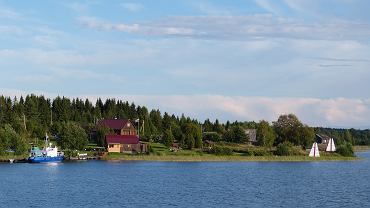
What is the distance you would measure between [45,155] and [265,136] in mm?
56485

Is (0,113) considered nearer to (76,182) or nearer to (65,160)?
(65,160)

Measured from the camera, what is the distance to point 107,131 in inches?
5758

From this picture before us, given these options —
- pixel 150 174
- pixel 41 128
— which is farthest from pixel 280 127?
pixel 150 174

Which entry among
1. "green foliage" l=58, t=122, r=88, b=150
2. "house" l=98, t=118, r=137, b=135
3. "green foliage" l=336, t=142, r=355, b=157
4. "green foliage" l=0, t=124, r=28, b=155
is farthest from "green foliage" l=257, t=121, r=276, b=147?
"green foliage" l=0, t=124, r=28, b=155

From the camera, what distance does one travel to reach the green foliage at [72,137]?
13375 cm

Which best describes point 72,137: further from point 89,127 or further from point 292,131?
point 292,131

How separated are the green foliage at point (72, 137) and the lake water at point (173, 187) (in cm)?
1771

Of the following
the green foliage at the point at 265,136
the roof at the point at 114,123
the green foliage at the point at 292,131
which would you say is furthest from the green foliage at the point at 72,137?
the green foliage at the point at 292,131

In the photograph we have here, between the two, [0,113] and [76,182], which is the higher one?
[0,113]

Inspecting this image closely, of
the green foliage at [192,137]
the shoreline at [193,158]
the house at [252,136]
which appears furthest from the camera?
the house at [252,136]

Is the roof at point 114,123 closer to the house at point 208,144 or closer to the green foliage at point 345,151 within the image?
the house at point 208,144

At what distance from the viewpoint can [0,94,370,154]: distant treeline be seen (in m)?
135

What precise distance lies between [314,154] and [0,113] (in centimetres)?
6967

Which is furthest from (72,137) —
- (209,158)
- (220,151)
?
(220,151)
